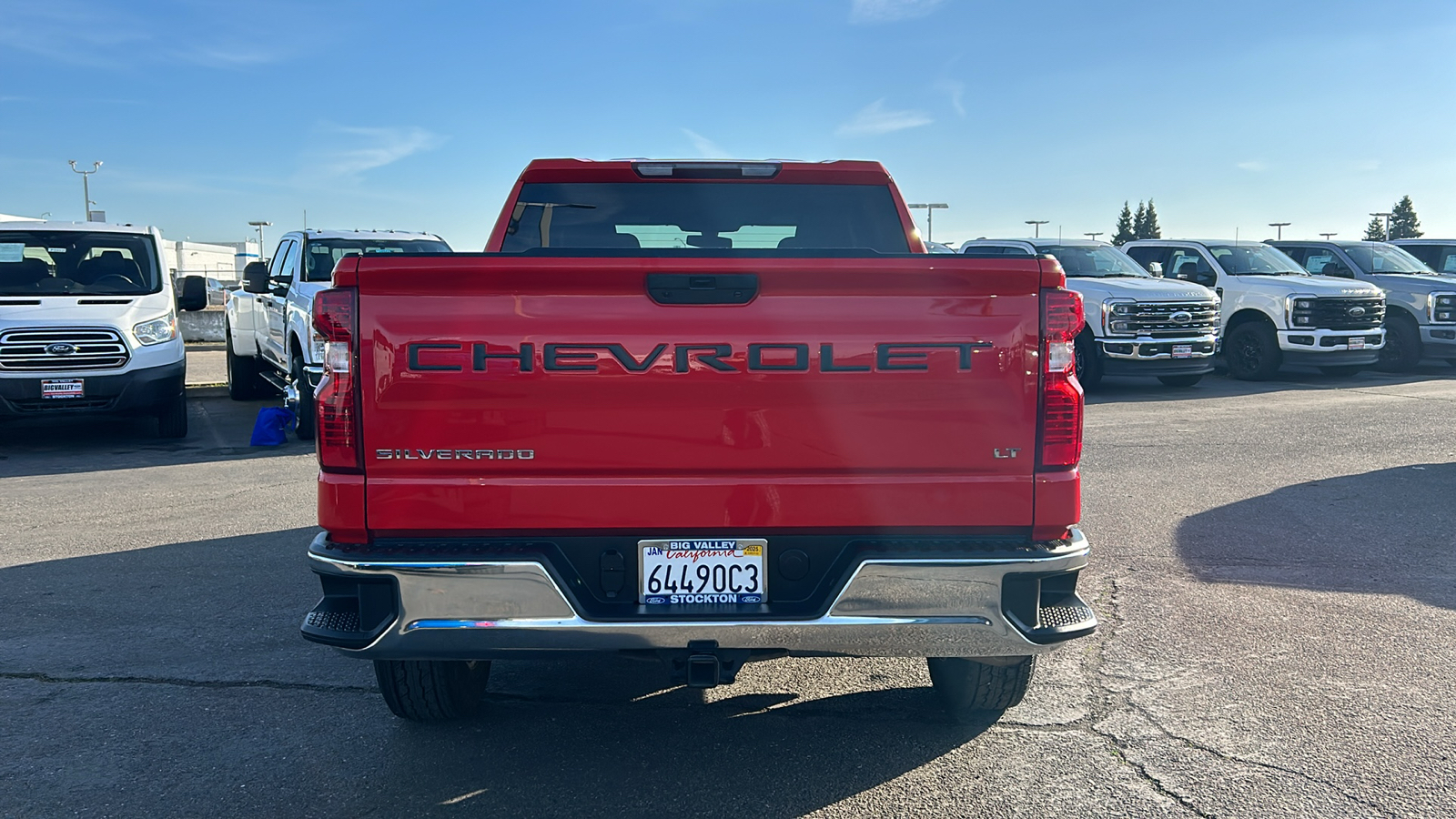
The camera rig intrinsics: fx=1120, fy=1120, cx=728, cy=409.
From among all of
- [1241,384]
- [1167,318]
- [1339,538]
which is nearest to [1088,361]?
[1167,318]

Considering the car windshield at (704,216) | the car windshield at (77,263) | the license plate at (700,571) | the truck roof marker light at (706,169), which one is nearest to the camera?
the license plate at (700,571)

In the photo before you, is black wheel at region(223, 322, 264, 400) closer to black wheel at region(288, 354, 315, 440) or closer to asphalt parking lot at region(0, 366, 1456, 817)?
Result: black wheel at region(288, 354, 315, 440)

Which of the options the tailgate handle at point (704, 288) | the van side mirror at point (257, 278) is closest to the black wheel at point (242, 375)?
the van side mirror at point (257, 278)

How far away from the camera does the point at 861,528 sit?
3080 millimetres

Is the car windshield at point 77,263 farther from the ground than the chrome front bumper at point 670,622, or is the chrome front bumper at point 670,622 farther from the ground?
the car windshield at point 77,263

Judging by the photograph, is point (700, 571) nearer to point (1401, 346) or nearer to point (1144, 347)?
point (1144, 347)

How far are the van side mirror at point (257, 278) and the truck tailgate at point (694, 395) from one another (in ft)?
27.8

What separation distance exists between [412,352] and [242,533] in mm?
4465

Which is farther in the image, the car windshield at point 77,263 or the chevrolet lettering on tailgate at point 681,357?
the car windshield at point 77,263

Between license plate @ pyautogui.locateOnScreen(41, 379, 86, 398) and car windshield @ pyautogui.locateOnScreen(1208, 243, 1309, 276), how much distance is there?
14.7m

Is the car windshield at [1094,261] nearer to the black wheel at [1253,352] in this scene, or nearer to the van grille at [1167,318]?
the van grille at [1167,318]

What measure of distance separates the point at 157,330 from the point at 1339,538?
10.1 meters

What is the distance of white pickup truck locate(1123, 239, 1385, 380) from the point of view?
50.7 feet

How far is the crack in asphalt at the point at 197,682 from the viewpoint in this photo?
13.6ft
